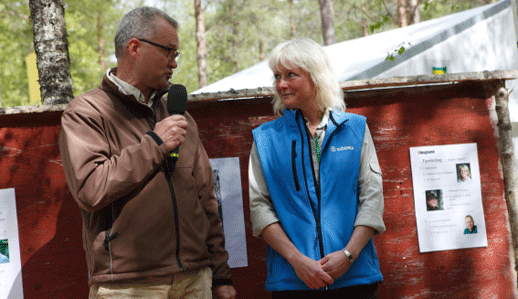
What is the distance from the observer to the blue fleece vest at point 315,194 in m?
2.49

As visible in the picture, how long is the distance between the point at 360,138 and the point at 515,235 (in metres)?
1.71

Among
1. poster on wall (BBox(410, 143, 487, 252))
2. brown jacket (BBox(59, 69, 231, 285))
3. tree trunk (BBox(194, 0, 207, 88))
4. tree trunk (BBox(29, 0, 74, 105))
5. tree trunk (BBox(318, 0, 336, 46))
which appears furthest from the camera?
tree trunk (BBox(194, 0, 207, 88))

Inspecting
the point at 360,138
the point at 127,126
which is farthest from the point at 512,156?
the point at 127,126

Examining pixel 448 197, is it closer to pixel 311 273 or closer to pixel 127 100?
pixel 311 273

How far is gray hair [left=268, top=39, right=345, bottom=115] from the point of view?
2.67 m

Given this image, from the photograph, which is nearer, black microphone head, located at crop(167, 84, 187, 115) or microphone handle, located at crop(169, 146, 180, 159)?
microphone handle, located at crop(169, 146, 180, 159)

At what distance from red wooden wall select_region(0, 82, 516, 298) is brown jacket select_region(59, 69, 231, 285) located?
874mm

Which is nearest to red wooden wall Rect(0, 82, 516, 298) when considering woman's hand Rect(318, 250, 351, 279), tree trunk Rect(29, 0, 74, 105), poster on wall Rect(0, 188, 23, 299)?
poster on wall Rect(0, 188, 23, 299)

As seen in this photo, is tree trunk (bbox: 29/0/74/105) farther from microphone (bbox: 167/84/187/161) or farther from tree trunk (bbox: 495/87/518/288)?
tree trunk (bbox: 495/87/518/288)

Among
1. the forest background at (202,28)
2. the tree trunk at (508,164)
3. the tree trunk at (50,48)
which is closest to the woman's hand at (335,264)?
the tree trunk at (508,164)

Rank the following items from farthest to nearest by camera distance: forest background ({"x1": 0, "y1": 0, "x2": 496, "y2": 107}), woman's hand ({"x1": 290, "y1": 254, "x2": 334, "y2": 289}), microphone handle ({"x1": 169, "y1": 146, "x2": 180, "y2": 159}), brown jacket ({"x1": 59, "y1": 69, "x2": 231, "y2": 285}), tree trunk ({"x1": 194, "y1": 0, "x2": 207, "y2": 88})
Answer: tree trunk ({"x1": 194, "y1": 0, "x2": 207, "y2": 88}) → forest background ({"x1": 0, "y1": 0, "x2": 496, "y2": 107}) → woman's hand ({"x1": 290, "y1": 254, "x2": 334, "y2": 289}) → microphone handle ({"x1": 169, "y1": 146, "x2": 180, "y2": 159}) → brown jacket ({"x1": 59, "y1": 69, "x2": 231, "y2": 285})

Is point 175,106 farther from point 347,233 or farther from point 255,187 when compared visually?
point 347,233

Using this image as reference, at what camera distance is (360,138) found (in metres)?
2.65

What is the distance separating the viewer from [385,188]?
11.3 ft
